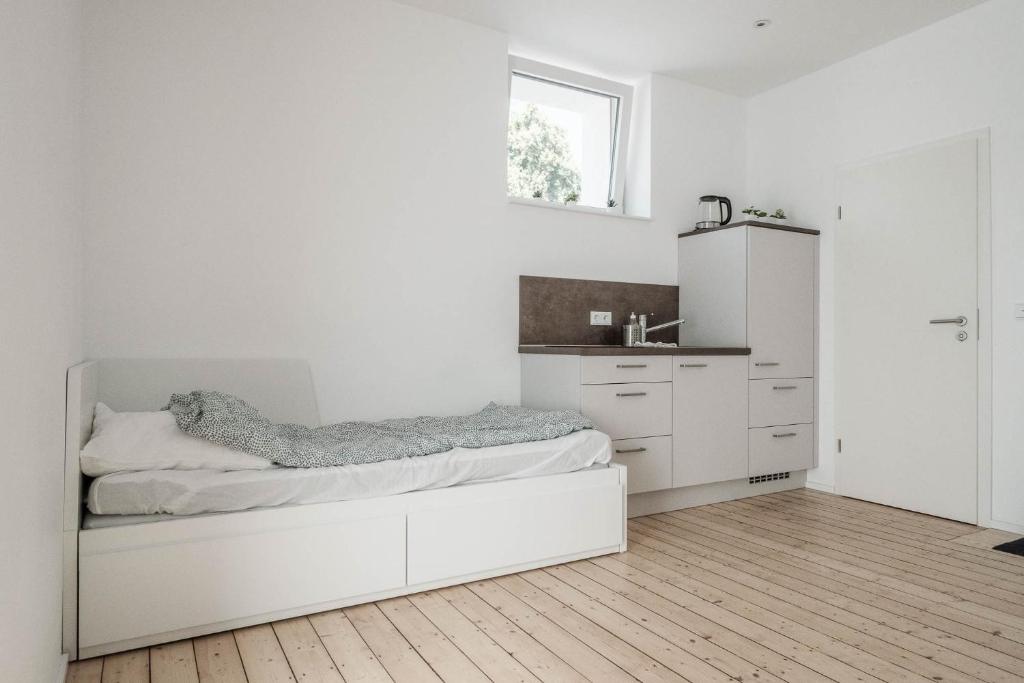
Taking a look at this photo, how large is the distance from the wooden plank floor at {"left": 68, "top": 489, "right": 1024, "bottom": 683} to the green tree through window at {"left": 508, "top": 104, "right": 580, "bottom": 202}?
2.21 m

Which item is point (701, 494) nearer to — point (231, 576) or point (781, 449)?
point (781, 449)

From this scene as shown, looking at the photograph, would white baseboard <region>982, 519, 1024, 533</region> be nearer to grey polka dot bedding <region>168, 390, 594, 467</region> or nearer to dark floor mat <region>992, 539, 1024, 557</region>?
dark floor mat <region>992, 539, 1024, 557</region>

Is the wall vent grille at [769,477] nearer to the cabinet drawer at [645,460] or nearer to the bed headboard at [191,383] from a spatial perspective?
the cabinet drawer at [645,460]

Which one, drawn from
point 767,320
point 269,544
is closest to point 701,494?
point 767,320

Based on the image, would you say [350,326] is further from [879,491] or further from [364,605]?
[879,491]

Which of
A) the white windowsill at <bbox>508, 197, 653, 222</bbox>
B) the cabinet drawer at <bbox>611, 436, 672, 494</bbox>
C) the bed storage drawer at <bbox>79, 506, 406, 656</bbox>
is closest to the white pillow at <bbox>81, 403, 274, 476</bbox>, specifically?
the bed storage drawer at <bbox>79, 506, 406, 656</bbox>

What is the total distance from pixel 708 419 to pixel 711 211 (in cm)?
149

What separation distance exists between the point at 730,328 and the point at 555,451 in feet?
5.97

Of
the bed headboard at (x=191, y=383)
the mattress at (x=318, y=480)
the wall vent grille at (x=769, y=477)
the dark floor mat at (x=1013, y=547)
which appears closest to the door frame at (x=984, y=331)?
the dark floor mat at (x=1013, y=547)

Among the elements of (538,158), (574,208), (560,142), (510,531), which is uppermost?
(560,142)

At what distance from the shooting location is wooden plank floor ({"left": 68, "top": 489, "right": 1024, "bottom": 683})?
1.75 m

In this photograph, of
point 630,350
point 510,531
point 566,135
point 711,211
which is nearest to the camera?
point 510,531

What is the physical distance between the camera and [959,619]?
2.12 meters

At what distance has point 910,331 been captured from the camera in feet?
11.8
